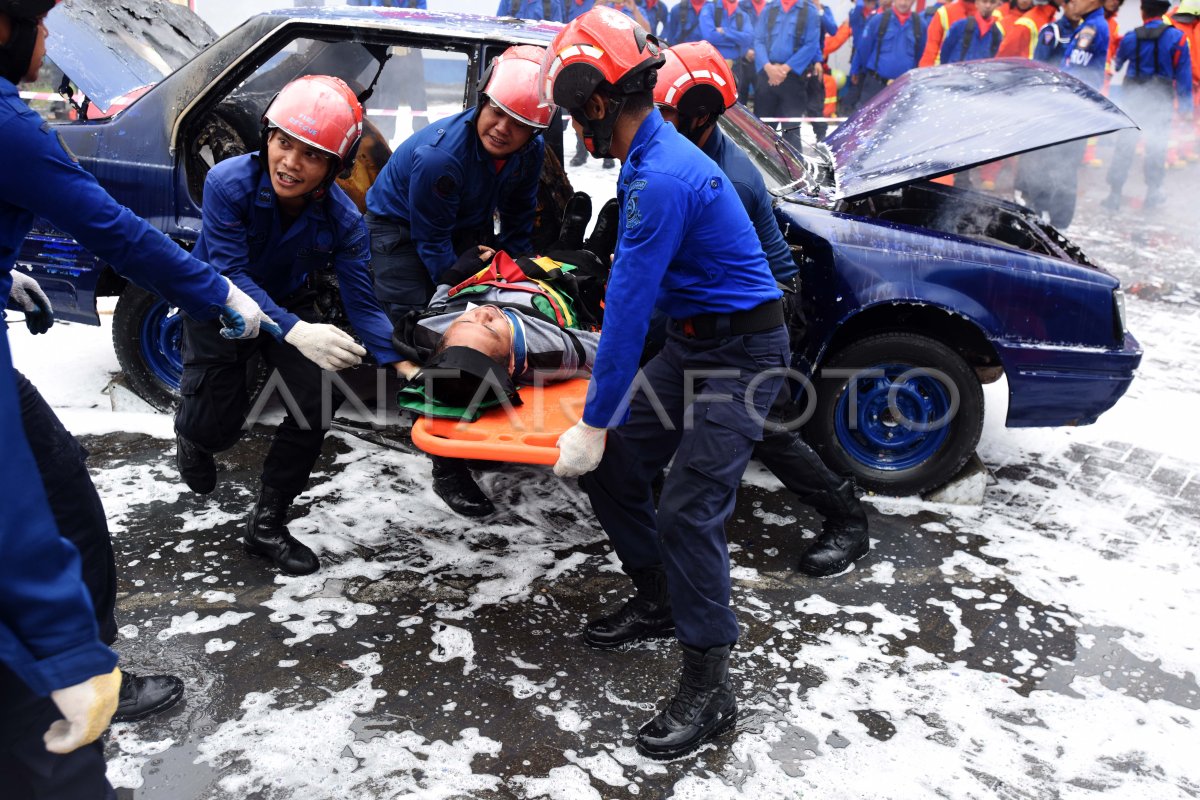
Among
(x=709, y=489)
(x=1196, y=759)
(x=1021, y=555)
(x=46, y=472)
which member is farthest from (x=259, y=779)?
(x=1021, y=555)

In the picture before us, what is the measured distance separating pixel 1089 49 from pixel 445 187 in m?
8.55

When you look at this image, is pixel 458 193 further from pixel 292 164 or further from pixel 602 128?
pixel 602 128

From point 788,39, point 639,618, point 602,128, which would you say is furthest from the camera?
point 788,39

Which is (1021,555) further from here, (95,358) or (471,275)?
(95,358)

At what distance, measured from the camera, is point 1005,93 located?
437 centimetres

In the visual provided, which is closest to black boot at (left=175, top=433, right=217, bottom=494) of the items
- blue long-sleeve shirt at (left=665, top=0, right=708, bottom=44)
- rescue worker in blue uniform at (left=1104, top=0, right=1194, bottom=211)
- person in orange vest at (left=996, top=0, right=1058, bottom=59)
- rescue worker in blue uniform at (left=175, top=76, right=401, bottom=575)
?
rescue worker in blue uniform at (left=175, top=76, right=401, bottom=575)

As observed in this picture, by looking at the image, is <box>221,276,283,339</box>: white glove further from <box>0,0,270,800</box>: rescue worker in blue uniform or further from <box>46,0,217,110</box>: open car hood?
<box>46,0,217,110</box>: open car hood

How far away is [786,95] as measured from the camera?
1105cm

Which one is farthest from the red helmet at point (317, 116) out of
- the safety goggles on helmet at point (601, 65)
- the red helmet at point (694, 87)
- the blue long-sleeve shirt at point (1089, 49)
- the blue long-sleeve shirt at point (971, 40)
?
the blue long-sleeve shirt at point (971, 40)

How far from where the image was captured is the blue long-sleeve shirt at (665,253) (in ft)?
8.45

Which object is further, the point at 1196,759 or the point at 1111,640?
the point at 1111,640

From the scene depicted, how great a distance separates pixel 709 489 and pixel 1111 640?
1753 mm

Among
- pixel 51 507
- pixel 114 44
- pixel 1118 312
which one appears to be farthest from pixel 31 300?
pixel 1118 312

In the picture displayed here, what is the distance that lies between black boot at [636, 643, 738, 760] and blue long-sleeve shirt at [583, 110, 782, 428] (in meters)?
0.75
